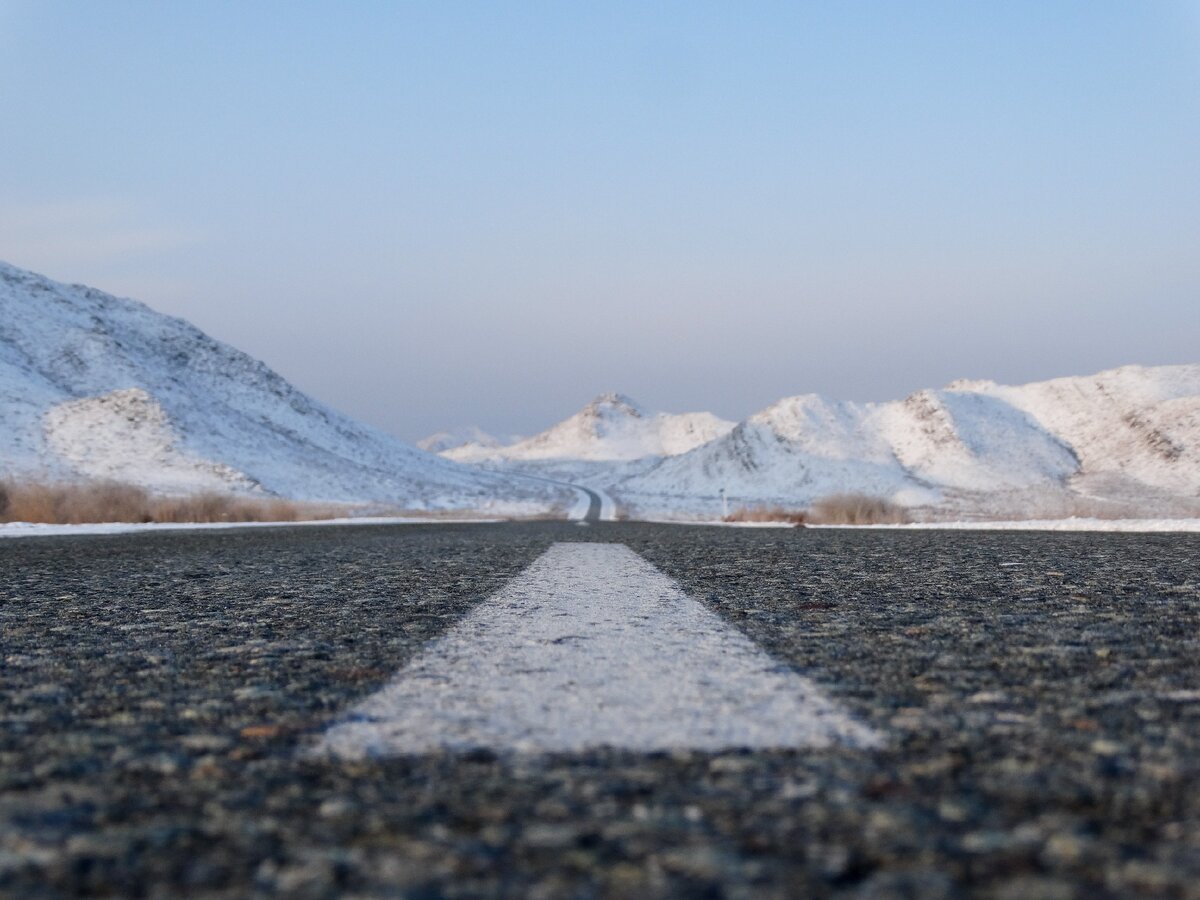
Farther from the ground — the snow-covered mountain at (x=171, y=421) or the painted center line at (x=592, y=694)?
the snow-covered mountain at (x=171, y=421)

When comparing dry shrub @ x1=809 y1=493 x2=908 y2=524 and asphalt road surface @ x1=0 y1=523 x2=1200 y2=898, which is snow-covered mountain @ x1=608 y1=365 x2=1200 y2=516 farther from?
asphalt road surface @ x1=0 y1=523 x2=1200 y2=898

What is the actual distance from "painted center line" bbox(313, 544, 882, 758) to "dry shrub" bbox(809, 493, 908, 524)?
86.2 ft

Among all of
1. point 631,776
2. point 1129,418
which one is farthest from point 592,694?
point 1129,418

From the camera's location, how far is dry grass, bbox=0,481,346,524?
26.0 metres

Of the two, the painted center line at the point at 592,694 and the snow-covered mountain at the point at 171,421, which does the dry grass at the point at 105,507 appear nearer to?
the painted center line at the point at 592,694

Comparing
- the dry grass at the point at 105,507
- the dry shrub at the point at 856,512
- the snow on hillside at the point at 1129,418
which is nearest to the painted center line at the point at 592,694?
the dry grass at the point at 105,507

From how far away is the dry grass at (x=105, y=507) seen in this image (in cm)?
2603

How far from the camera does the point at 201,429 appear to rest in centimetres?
8112

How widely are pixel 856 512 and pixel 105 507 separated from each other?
72.3ft

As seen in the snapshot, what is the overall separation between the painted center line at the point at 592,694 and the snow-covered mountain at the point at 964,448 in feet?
189

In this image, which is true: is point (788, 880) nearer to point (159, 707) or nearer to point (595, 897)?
point (595, 897)

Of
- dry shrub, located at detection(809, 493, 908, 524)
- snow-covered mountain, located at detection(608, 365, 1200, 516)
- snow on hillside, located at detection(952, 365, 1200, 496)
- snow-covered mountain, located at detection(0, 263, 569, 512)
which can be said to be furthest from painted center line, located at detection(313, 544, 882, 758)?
snow on hillside, located at detection(952, 365, 1200, 496)

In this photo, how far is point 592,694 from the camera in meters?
3.02

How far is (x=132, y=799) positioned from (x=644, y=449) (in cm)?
19099
